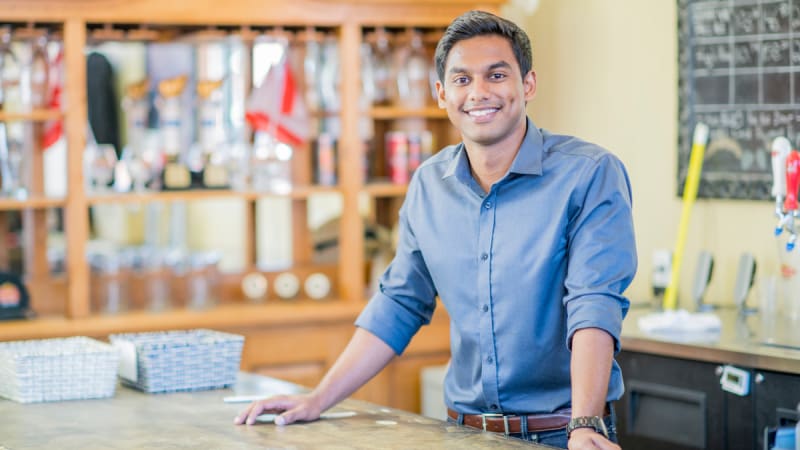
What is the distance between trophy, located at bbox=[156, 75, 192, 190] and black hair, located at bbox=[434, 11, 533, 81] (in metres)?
2.44

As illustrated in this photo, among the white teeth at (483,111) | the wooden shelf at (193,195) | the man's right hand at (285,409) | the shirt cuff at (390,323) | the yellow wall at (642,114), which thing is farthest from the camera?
the wooden shelf at (193,195)

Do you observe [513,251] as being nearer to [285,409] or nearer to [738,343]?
[285,409]

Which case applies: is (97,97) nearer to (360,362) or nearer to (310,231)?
(310,231)

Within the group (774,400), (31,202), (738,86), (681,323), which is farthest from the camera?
(31,202)

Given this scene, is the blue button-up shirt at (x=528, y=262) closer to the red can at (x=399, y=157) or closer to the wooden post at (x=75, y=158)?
the wooden post at (x=75, y=158)

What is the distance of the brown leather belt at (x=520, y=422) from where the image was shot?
252 cm

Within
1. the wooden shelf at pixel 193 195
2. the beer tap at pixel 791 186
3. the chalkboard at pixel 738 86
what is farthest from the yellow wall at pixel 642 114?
the wooden shelf at pixel 193 195

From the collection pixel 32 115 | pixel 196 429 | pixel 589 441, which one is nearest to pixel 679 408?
pixel 589 441

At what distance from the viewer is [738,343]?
3375 millimetres

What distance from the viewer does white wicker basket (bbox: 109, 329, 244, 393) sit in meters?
2.97

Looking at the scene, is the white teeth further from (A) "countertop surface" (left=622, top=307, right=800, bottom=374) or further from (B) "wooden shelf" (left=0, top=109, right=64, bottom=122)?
(B) "wooden shelf" (left=0, top=109, right=64, bottom=122)

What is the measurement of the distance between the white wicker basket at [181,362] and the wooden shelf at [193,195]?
1.67 m

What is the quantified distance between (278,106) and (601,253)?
2701mm

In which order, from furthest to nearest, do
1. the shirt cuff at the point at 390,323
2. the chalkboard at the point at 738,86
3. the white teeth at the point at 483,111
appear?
the chalkboard at the point at 738,86 < the shirt cuff at the point at 390,323 < the white teeth at the point at 483,111
